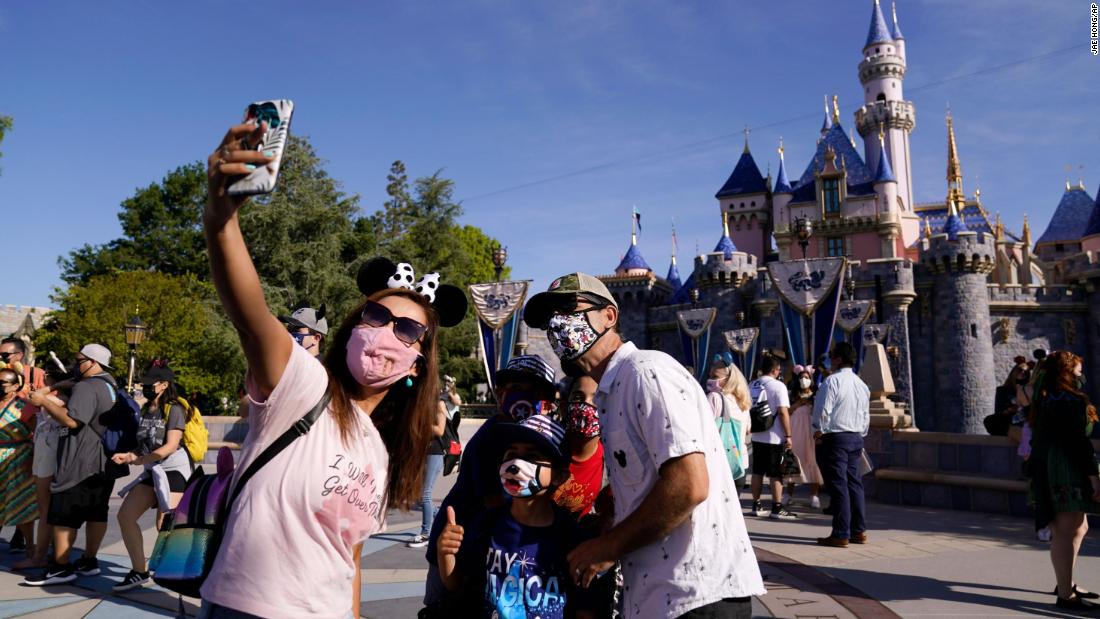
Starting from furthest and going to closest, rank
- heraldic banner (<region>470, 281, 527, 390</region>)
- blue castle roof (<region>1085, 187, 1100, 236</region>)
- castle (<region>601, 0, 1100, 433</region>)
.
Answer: blue castle roof (<region>1085, 187, 1100, 236</region>), castle (<region>601, 0, 1100, 433</region>), heraldic banner (<region>470, 281, 527, 390</region>)

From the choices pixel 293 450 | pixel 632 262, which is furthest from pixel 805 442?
pixel 632 262

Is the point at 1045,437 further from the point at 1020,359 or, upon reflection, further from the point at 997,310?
the point at 997,310

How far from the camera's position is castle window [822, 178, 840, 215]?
41094 mm

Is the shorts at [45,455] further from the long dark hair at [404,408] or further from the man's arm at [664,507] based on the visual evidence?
the man's arm at [664,507]

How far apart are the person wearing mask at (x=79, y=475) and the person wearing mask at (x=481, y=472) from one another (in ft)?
12.6

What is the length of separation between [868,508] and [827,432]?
3.46 meters

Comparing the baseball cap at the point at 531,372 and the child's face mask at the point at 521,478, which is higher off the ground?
the baseball cap at the point at 531,372

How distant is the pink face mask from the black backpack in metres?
7.04

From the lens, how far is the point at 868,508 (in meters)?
9.47

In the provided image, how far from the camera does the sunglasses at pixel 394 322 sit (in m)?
2.12

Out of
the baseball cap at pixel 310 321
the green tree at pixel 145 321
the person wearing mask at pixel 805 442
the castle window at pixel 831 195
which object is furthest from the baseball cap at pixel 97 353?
the castle window at pixel 831 195

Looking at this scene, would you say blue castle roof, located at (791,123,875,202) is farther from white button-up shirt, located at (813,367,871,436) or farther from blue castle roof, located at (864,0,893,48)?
white button-up shirt, located at (813,367,871,436)

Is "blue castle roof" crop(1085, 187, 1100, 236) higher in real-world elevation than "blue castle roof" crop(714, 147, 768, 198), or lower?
lower

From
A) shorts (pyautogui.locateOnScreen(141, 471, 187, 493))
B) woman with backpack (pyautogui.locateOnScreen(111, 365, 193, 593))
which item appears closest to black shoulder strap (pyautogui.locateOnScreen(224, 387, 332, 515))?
woman with backpack (pyautogui.locateOnScreen(111, 365, 193, 593))
